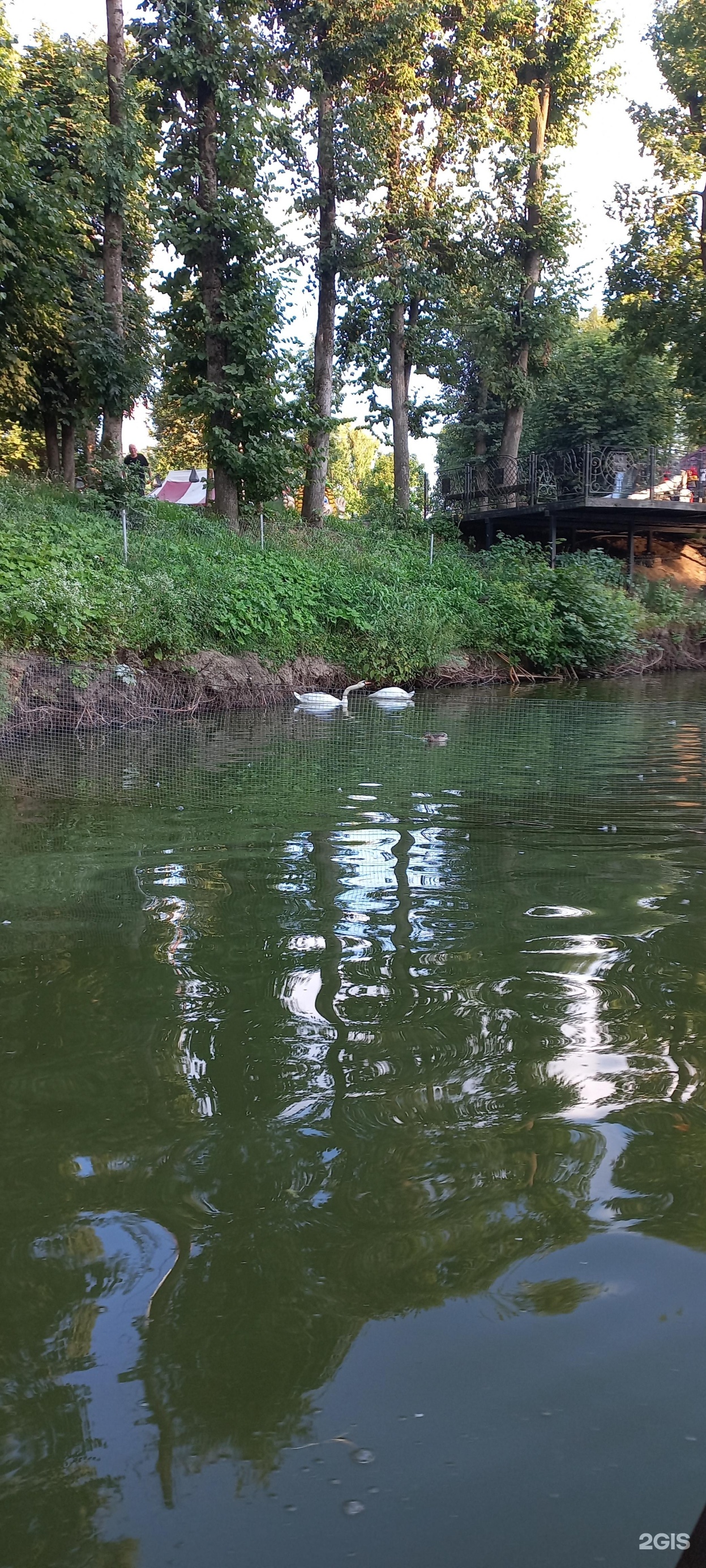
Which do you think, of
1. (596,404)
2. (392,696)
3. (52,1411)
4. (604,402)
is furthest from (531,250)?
(52,1411)

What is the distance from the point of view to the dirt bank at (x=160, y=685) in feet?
39.5

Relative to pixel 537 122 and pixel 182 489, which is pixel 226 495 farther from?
pixel 537 122

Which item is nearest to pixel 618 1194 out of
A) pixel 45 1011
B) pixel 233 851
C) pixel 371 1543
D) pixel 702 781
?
pixel 371 1543

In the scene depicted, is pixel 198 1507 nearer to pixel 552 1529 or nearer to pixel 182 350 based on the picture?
pixel 552 1529

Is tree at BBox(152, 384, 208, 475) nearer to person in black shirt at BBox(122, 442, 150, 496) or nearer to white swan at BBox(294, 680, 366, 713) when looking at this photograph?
person in black shirt at BBox(122, 442, 150, 496)

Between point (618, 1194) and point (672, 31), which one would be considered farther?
point (672, 31)


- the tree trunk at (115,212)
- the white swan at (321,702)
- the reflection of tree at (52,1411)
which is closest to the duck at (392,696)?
the white swan at (321,702)

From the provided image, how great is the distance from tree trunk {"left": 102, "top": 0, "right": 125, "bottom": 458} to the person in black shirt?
0.82ft

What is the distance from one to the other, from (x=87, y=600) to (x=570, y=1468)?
12.8 m

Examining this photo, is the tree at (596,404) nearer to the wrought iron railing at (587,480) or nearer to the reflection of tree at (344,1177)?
the wrought iron railing at (587,480)

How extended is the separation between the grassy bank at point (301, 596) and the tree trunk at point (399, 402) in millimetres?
1943

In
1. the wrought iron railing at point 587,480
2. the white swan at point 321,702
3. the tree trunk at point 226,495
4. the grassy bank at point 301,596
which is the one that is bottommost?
the white swan at point 321,702

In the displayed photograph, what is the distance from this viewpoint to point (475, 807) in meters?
6.93

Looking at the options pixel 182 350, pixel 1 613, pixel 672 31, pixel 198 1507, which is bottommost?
pixel 198 1507
